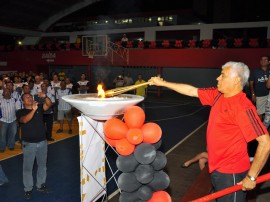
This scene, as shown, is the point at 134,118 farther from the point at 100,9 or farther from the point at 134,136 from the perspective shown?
the point at 100,9

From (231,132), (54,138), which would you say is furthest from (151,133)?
(54,138)

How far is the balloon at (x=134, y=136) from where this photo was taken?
3.44 metres

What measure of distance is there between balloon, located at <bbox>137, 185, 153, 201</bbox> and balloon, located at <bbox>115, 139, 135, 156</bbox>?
1.62ft

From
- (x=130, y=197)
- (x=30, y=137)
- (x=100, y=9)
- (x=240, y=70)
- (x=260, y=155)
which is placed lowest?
(x=130, y=197)

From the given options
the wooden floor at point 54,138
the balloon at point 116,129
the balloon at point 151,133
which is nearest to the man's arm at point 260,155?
the balloon at point 151,133

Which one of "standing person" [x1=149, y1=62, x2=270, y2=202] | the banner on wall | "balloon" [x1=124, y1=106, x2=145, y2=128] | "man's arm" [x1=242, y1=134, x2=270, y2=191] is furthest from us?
the banner on wall

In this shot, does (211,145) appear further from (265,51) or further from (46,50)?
(46,50)

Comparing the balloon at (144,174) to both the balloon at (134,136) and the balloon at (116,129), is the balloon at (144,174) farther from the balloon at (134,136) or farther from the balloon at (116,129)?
the balloon at (116,129)

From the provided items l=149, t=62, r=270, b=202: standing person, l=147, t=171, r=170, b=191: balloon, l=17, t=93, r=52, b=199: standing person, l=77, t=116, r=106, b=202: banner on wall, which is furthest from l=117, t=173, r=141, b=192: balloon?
l=17, t=93, r=52, b=199: standing person

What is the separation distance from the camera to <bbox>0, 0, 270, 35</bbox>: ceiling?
28.9 metres

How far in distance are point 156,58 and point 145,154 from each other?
1821cm

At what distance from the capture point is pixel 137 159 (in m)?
3.45

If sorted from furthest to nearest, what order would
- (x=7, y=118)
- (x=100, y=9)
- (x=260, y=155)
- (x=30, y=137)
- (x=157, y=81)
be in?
1. (x=100, y=9)
2. (x=7, y=118)
3. (x=30, y=137)
4. (x=157, y=81)
5. (x=260, y=155)

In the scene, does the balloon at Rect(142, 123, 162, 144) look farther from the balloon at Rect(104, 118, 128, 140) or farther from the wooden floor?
the wooden floor
